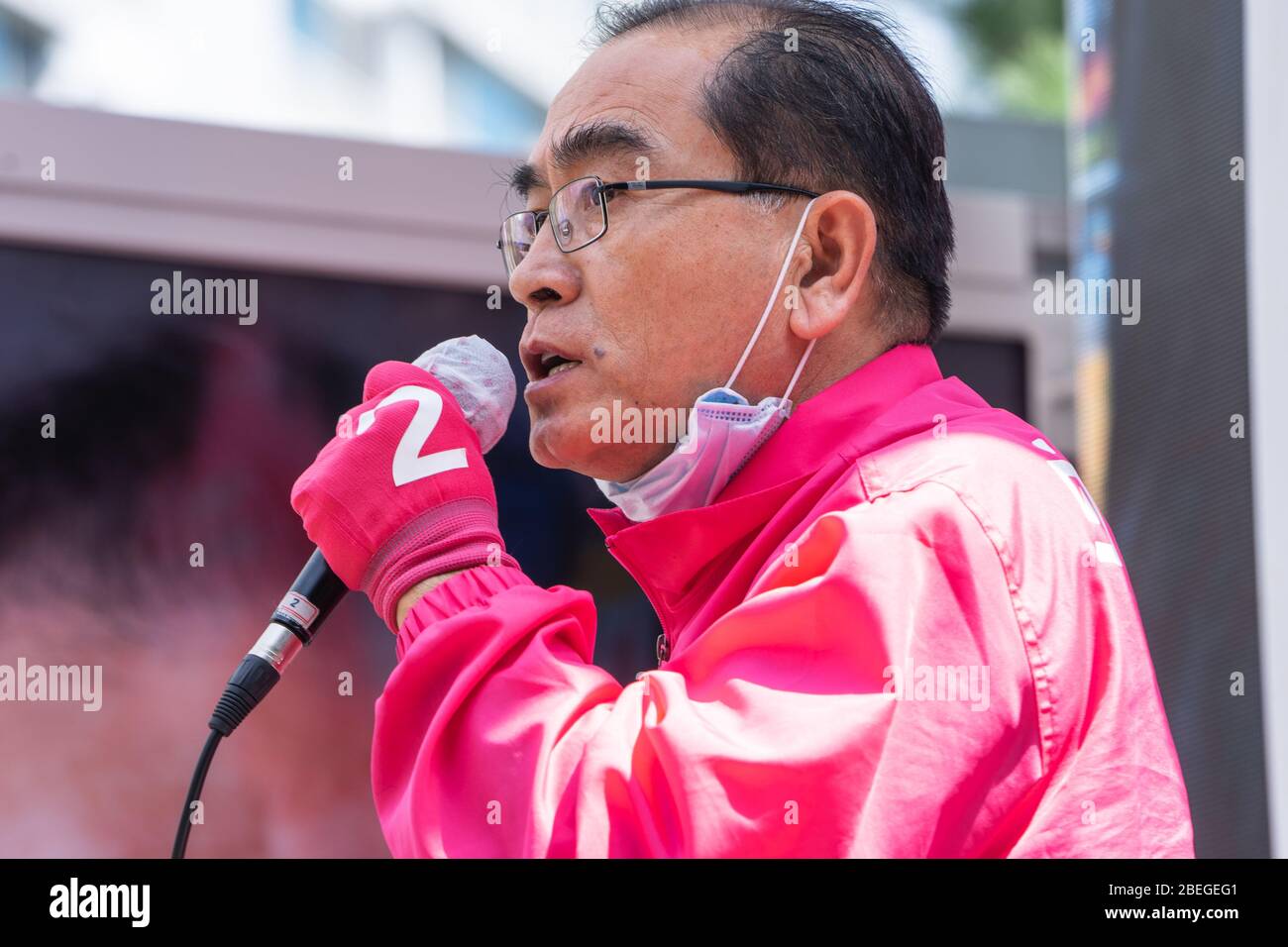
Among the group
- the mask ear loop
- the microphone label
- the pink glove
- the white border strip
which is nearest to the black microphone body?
the microphone label

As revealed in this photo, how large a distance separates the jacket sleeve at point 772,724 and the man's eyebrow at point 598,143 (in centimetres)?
53

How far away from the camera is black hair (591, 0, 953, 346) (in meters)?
1.64

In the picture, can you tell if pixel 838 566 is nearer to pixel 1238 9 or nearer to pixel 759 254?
pixel 759 254

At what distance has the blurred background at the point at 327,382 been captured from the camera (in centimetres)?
278

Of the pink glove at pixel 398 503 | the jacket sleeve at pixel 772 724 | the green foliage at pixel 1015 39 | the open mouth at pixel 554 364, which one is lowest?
the jacket sleeve at pixel 772 724

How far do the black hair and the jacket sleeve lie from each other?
19.0 inches

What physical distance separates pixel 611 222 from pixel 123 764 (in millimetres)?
1670

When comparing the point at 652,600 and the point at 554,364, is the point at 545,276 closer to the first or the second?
the point at 554,364

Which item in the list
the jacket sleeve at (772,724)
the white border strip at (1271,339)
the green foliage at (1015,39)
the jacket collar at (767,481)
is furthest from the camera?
the green foliage at (1015,39)

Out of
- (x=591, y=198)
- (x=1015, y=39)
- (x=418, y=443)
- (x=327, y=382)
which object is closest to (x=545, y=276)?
(x=591, y=198)

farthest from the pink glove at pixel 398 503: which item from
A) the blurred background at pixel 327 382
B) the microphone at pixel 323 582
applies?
the blurred background at pixel 327 382

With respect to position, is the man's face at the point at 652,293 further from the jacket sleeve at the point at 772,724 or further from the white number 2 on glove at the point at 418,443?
the jacket sleeve at the point at 772,724

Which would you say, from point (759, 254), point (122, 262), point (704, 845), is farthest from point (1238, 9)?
point (704, 845)

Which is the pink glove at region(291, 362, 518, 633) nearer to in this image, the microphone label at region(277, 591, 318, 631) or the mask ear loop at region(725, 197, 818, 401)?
the microphone label at region(277, 591, 318, 631)
